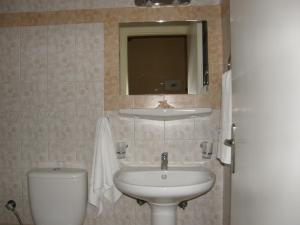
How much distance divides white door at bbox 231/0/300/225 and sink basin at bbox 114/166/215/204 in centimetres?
61

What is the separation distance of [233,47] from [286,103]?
1.74 feet

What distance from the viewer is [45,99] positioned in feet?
6.24

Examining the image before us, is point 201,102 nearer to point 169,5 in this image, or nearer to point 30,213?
point 169,5

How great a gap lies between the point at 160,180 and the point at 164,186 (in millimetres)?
286

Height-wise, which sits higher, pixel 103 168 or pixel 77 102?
pixel 77 102

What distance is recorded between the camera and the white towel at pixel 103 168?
5.69 ft

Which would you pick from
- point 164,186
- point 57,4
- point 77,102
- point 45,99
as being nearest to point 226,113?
point 164,186

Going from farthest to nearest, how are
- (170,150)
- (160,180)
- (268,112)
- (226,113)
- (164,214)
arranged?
1. (170,150)
2. (160,180)
3. (164,214)
4. (226,113)
5. (268,112)

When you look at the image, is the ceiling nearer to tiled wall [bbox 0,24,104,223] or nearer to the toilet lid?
tiled wall [bbox 0,24,104,223]

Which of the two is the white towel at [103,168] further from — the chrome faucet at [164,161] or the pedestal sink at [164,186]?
the chrome faucet at [164,161]

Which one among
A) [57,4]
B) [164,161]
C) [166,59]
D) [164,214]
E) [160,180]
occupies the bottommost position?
[164,214]

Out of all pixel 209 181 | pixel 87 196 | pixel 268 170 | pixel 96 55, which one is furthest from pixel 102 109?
pixel 268 170

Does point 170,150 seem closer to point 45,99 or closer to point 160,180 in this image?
point 160,180

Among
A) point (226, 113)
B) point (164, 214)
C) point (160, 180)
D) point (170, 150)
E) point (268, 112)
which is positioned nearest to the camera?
point (268, 112)
